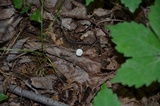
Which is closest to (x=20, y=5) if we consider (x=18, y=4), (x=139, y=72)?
(x=18, y=4)

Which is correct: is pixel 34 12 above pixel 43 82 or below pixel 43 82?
above

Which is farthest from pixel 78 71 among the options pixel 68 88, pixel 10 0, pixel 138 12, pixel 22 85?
pixel 10 0

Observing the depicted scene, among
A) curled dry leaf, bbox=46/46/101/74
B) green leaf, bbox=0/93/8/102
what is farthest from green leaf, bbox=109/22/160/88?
green leaf, bbox=0/93/8/102

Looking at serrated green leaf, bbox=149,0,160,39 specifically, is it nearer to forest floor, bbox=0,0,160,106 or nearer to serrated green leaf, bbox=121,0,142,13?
serrated green leaf, bbox=121,0,142,13

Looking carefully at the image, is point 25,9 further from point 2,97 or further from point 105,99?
point 105,99

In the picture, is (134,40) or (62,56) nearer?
(134,40)
